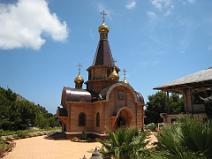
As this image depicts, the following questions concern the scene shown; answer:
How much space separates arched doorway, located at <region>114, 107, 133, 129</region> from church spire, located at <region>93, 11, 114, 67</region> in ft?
19.9

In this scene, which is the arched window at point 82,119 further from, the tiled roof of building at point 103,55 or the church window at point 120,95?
the tiled roof of building at point 103,55

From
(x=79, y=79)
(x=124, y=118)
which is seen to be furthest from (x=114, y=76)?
(x=79, y=79)

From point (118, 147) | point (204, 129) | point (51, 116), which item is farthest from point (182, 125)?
point (51, 116)

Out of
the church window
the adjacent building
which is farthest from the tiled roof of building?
the adjacent building

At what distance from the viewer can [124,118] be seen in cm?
2717

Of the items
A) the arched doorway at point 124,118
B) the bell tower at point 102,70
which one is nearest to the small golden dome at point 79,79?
the bell tower at point 102,70

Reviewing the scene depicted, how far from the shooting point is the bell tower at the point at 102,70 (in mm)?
28406

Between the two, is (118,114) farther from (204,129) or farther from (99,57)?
(204,129)

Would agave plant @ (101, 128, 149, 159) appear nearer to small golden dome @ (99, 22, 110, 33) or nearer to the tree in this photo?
small golden dome @ (99, 22, 110, 33)

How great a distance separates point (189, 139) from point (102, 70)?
2445 centimetres

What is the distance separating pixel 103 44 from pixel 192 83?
15953 millimetres

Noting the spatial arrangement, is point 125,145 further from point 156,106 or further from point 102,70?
point 156,106

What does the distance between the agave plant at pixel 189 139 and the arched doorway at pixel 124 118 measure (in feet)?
70.2

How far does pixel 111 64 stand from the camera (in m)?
29.3
